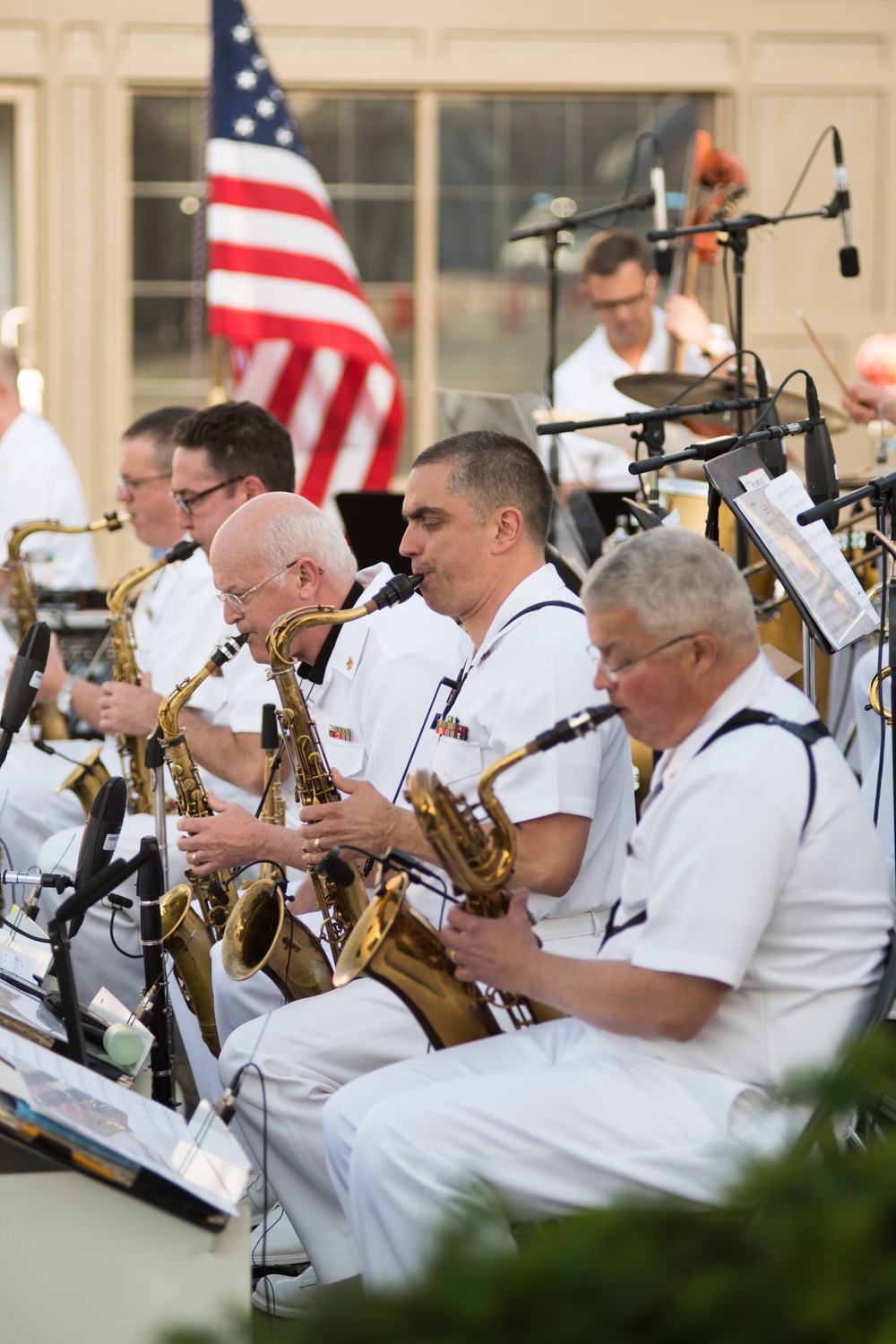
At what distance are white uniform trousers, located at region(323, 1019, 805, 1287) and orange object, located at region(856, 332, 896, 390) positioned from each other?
342 cm

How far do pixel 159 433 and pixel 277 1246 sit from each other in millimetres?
2945

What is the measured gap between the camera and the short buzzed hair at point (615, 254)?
6410mm

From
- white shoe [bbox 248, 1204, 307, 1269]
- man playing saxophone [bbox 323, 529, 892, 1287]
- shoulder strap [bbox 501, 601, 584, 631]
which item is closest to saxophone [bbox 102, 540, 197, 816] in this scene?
white shoe [bbox 248, 1204, 307, 1269]

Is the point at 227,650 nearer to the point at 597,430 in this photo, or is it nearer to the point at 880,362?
the point at 597,430

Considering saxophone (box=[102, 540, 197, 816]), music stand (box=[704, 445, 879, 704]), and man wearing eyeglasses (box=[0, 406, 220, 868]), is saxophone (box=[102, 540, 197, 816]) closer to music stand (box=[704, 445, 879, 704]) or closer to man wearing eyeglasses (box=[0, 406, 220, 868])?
man wearing eyeglasses (box=[0, 406, 220, 868])

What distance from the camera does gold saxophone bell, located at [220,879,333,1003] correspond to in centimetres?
330

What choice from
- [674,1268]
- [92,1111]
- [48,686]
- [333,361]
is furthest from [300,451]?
[674,1268]

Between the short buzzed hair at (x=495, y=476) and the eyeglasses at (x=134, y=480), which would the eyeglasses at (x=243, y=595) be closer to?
the short buzzed hair at (x=495, y=476)

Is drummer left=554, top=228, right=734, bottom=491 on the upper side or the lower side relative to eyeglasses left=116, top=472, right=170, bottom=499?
upper

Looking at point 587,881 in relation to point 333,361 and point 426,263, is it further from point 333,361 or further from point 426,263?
point 426,263

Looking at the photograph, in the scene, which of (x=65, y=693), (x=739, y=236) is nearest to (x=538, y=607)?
(x=739, y=236)

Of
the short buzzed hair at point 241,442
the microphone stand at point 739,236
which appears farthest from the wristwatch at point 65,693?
the microphone stand at point 739,236

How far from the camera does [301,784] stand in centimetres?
359

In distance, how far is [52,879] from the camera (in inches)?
120
